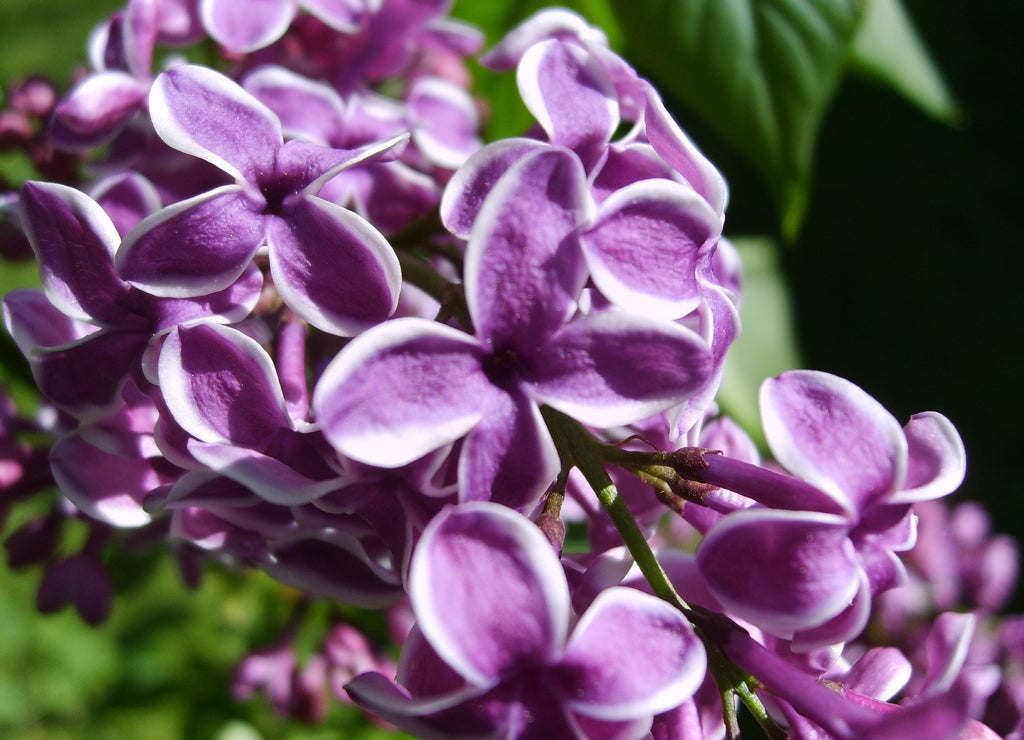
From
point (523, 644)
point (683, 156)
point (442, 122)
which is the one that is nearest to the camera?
point (523, 644)

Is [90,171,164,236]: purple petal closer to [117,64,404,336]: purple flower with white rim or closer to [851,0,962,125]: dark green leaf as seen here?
[117,64,404,336]: purple flower with white rim

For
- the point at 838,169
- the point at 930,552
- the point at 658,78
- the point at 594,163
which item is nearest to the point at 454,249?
the point at 594,163

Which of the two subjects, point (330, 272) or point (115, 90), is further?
point (115, 90)

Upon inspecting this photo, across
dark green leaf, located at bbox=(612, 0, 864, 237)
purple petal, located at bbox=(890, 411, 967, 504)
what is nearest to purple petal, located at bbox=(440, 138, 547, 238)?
purple petal, located at bbox=(890, 411, 967, 504)

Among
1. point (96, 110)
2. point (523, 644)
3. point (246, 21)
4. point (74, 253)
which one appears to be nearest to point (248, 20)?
point (246, 21)

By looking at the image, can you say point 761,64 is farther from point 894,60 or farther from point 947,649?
point 947,649

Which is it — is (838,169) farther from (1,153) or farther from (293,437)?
(293,437)
